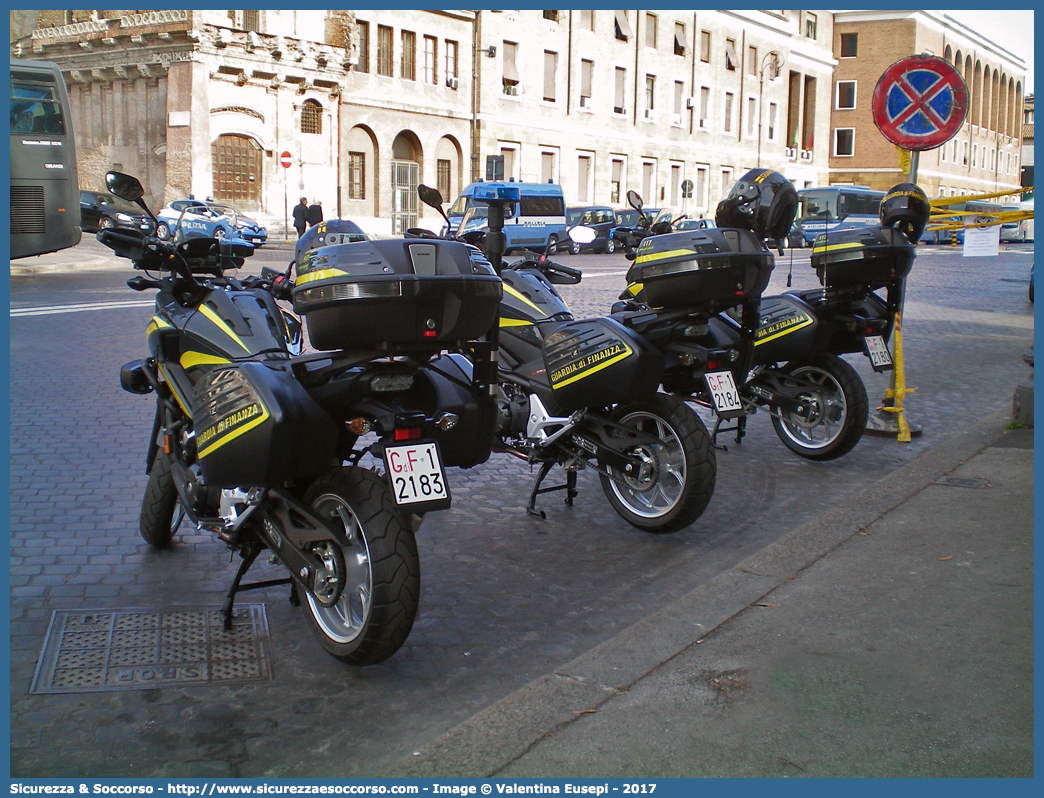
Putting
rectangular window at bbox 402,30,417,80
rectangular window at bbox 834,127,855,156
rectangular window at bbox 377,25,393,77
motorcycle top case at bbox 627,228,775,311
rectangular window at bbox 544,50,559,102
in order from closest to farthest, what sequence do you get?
motorcycle top case at bbox 627,228,775,311
rectangular window at bbox 377,25,393,77
rectangular window at bbox 402,30,417,80
rectangular window at bbox 544,50,559,102
rectangular window at bbox 834,127,855,156

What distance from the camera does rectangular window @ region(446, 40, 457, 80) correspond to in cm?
4422

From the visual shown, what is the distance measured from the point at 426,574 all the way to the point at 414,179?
40.2 meters

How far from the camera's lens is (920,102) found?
25.8 feet

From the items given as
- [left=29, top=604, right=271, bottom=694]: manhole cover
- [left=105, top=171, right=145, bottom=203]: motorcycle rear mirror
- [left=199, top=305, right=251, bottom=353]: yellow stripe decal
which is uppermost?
[left=105, top=171, right=145, bottom=203]: motorcycle rear mirror

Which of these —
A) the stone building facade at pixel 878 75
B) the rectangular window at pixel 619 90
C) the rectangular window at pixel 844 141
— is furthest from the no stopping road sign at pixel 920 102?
the rectangular window at pixel 844 141

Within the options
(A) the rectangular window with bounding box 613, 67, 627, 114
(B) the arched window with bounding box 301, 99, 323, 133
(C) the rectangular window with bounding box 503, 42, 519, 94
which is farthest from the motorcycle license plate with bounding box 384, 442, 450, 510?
(A) the rectangular window with bounding box 613, 67, 627, 114

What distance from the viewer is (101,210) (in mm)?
28812

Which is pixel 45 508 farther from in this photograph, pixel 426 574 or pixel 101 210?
pixel 101 210

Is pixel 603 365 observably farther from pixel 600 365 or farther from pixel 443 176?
pixel 443 176

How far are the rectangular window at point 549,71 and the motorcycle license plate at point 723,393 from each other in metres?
45.1

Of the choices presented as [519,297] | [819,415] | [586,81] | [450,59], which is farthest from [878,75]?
[519,297]

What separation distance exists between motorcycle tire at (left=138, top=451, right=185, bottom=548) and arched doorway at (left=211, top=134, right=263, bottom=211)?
33333mm

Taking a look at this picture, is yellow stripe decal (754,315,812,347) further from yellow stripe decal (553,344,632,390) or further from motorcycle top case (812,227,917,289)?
yellow stripe decal (553,344,632,390)

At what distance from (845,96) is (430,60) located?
40.7 m
